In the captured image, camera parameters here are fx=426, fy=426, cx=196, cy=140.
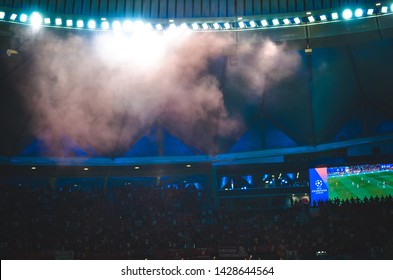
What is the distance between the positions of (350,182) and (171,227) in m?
8.01

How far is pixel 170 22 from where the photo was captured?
52.4 feet

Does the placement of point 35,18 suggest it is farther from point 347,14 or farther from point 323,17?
point 347,14

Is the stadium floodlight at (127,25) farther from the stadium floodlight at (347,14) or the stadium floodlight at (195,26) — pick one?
the stadium floodlight at (347,14)

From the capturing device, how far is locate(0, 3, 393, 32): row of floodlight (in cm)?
1472

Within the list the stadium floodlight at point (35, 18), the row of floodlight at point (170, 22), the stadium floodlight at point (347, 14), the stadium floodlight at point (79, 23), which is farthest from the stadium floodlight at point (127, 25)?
the stadium floodlight at point (347, 14)

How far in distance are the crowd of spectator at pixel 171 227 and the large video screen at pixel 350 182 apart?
0.43 metres

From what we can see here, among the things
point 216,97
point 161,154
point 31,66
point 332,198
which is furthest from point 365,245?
point 31,66

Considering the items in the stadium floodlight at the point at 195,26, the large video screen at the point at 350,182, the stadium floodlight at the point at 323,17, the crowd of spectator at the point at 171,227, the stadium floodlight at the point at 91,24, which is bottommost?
the crowd of spectator at the point at 171,227

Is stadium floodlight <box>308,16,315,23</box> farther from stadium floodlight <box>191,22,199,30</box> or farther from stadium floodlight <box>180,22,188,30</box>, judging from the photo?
stadium floodlight <box>180,22,188,30</box>

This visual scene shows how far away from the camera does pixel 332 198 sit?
733 inches

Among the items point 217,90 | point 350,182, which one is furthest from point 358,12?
point 350,182

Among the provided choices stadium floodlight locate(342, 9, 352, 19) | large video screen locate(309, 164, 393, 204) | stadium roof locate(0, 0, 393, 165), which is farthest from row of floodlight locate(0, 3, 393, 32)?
large video screen locate(309, 164, 393, 204)

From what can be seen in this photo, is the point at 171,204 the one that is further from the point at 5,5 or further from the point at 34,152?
the point at 5,5

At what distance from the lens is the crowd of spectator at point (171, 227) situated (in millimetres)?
15570
